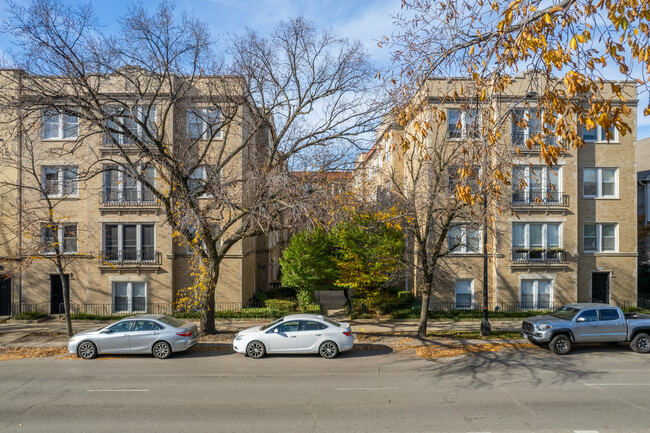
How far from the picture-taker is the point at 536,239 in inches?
890

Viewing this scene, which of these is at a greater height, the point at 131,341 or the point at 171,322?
the point at 171,322

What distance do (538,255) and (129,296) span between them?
71.7 ft

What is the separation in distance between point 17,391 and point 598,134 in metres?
27.8

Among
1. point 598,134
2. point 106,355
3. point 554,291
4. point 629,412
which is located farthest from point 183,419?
point 598,134

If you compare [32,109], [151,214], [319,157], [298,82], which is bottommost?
[151,214]

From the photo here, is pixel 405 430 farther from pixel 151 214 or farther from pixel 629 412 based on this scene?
pixel 151 214

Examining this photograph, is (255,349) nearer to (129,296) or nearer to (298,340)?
(298,340)

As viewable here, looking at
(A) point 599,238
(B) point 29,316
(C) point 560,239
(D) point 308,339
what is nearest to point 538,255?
(C) point 560,239

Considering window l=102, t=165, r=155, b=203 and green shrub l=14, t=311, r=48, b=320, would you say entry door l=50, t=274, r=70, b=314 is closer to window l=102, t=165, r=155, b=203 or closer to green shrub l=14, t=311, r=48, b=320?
green shrub l=14, t=311, r=48, b=320

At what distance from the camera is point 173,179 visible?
1485 centimetres

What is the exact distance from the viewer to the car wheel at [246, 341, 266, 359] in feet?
45.9

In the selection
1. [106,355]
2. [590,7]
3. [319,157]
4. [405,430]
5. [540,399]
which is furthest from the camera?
[319,157]

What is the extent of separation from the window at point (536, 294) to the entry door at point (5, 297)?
89.4 ft

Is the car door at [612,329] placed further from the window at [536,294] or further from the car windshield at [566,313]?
the window at [536,294]
